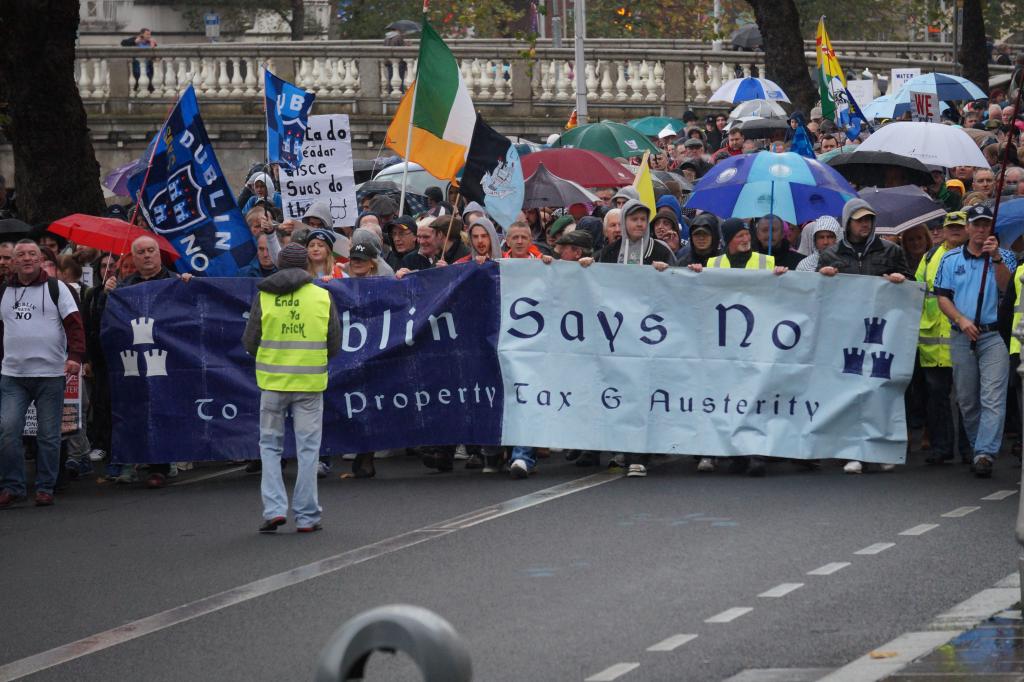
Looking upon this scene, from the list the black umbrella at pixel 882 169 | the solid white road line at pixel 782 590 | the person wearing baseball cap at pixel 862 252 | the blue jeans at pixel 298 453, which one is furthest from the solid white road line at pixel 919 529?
the black umbrella at pixel 882 169

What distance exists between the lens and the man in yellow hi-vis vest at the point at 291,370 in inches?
441

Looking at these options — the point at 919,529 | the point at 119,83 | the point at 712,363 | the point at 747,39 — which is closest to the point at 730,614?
the point at 919,529

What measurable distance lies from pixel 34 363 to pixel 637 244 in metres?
4.45

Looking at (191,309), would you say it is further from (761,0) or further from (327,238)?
A: (761,0)

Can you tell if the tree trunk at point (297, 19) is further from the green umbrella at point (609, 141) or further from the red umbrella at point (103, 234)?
the red umbrella at point (103, 234)

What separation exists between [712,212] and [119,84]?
65.6 feet

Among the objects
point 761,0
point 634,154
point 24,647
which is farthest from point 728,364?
point 761,0

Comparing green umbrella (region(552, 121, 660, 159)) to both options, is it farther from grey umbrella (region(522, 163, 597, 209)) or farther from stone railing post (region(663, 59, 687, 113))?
stone railing post (region(663, 59, 687, 113))

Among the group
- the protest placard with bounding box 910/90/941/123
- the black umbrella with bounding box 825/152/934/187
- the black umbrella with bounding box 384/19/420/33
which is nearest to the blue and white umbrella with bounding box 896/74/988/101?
the protest placard with bounding box 910/90/941/123

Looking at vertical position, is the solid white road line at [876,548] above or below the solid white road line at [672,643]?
below

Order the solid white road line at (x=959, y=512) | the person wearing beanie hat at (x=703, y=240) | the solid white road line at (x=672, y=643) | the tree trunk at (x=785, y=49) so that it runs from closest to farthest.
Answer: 1. the solid white road line at (x=672, y=643)
2. the solid white road line at (x=959, y=512)
3. the person wearing beanie hat at (x=703, y=240)
4. the tree trunk at (x=785, y=49)

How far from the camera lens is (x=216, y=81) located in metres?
32.9

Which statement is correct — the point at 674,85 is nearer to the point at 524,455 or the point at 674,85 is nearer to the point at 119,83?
the point at 119,83

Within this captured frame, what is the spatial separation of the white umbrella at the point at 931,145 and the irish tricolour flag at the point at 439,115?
5.18 m
